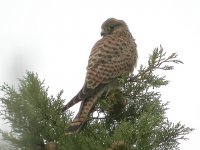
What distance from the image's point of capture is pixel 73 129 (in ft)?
10.9

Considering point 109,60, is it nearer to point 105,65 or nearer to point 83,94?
point 105,65

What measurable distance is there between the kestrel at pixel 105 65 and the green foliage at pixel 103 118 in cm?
20

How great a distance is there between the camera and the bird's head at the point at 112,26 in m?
6.09

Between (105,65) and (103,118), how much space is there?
1.30 m

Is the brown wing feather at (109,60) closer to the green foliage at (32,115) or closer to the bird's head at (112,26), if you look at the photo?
the bird's head at (112,26)

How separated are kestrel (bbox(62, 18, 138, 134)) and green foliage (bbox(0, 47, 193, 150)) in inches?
8.0

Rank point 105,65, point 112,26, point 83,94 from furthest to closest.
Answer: point 112,26, point 105,65, point 83,94

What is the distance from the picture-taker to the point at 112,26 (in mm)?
6195

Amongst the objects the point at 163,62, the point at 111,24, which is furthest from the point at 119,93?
the point at 111,24

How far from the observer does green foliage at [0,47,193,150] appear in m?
2.82

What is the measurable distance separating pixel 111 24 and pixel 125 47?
862 mm

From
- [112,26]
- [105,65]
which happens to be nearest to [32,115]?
[105,65]

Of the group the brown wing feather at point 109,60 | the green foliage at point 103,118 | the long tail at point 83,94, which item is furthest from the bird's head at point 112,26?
the green foliage at point 103,118

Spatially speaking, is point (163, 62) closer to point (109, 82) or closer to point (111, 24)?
point (109, 82)
